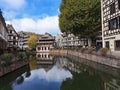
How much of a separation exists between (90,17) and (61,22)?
981 cm

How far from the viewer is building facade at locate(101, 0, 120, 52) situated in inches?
1329

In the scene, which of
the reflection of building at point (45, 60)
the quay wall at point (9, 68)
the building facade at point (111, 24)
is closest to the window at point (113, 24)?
the building facade at point (111, 24)

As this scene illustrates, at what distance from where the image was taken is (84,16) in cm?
4612

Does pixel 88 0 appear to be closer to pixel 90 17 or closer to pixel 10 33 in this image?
pixel 90 17

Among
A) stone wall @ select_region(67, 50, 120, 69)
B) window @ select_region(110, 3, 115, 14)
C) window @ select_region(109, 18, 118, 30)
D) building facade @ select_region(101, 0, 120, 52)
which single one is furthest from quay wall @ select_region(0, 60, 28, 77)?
window @ select_region(110, 3, 115, 14)

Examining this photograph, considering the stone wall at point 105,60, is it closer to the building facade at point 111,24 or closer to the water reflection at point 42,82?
the building facade at point 111,24

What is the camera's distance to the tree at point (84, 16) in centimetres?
4572

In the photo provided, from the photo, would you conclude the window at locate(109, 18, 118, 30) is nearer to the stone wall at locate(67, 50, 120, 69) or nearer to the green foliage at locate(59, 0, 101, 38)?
the stone wall at locate(67, 50, 120, 69)

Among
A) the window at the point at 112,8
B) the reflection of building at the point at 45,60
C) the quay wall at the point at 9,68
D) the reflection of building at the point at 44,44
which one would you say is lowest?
the reflection of building at the point at 45,60

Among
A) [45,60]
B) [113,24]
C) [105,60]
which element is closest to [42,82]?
[105,60]

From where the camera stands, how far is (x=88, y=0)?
152 ft

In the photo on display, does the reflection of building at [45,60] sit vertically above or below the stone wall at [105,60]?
below

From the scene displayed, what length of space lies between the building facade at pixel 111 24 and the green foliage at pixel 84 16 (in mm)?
6030

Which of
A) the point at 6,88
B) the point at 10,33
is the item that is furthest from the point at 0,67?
the point at 10,33
